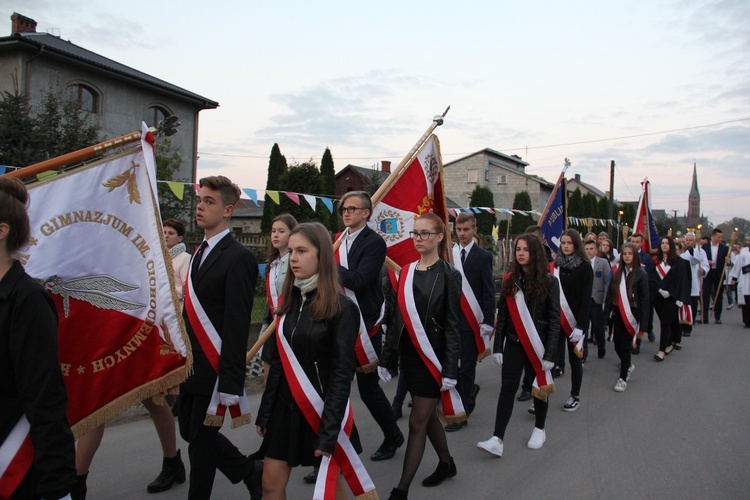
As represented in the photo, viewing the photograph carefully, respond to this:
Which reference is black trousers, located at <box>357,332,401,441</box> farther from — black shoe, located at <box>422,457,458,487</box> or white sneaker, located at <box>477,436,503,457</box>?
white sneaker, located at <box>477,436,503,457</box>

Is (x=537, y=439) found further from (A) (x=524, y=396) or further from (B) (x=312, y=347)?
(B) (x=312, y=347)

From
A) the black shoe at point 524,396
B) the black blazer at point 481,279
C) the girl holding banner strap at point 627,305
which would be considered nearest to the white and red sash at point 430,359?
the black blazer at point 481,279

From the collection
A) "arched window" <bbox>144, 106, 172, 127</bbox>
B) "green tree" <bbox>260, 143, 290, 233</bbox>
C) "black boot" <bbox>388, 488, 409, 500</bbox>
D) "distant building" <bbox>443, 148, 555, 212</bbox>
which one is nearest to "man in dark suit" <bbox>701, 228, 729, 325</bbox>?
"black boot" <bbox>388, 488, 409, 500</bbox>

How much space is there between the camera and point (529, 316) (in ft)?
17.0

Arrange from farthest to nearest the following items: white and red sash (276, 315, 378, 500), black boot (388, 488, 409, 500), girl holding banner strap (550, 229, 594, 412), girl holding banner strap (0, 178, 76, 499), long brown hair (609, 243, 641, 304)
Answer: long brown hair (609, 243, 641, 304), girl holding banner strap (550, 229, 594, 412), black boot (388, 488, 409, 500), white and red sash (276, 315, 378, 500), girl holding banner strap (0, 178, 76, 499)

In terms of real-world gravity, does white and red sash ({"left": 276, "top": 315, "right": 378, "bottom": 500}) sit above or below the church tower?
below

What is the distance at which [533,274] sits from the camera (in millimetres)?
5301

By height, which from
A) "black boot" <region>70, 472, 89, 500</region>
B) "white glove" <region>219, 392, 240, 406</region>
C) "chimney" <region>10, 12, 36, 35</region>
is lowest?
"black boot" <region>70, 472, 89, 500</region>

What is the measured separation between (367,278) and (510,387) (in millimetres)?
1551

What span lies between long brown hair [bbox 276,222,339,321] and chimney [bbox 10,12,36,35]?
81.6ft

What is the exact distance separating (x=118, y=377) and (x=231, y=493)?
1.45 metres

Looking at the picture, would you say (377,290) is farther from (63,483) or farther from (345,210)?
(63,483)

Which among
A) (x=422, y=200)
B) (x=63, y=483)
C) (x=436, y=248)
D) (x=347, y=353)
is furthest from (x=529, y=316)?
(x=63, y=483)

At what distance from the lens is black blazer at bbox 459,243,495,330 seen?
6.11 meters
